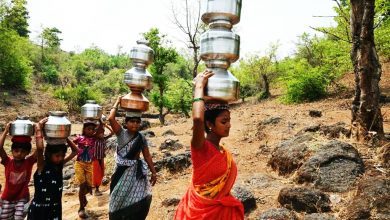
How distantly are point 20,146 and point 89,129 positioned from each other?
1781 mm

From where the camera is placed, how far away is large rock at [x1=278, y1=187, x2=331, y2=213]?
4.29 meters

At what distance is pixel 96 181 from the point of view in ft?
19.2

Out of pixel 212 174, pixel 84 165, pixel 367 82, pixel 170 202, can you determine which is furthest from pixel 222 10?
pixel 367 82

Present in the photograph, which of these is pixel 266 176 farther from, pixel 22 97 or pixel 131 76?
pixel 22 97

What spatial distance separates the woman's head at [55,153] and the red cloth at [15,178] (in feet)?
1.05

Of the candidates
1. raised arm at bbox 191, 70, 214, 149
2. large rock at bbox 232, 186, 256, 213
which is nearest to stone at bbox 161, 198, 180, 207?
large rock at bbox 232, 186, 256, 213

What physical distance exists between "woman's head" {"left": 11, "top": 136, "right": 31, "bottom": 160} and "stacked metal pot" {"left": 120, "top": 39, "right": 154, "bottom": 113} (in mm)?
1051

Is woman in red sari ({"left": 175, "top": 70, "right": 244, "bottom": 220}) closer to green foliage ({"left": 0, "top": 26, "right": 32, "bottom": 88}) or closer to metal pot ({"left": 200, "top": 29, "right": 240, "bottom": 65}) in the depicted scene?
metal pot ({"left": 200, "top": 29, "right": 240, "bottom": 65})

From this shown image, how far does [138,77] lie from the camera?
10.7 feet

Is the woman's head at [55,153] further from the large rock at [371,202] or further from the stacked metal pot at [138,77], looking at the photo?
the large rock at [371,202]

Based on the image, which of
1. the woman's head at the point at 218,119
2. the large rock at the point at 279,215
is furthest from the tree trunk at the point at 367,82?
the woman's head at the point at 218,119

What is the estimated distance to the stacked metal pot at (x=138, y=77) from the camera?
3.28 metres

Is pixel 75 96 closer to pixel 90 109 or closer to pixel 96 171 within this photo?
pixel 96 171

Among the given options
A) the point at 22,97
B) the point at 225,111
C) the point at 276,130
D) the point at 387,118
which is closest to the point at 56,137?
the point at 225,111
